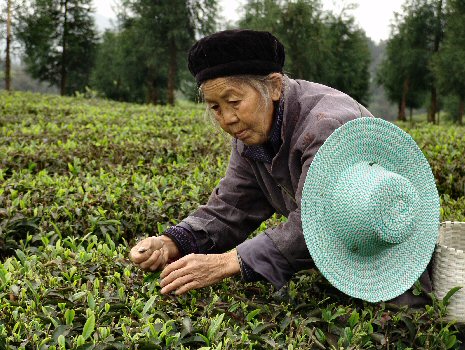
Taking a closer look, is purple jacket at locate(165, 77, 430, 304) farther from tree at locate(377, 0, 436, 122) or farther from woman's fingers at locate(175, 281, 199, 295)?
tree at locate(377, 0, 436, 122)

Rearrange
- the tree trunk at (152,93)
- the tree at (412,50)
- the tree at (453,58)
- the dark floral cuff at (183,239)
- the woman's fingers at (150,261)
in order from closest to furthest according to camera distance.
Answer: the woman's fingers at (150,261)
the dark floral cuff at (183,239)
the tree at (453,58)
the tree at (412,50)
the tree trunk at (152,93)

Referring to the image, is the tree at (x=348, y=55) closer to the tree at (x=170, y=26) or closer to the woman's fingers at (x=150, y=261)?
the tree at (x=170, y=26)

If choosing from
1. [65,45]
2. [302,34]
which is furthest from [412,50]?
[65,45]

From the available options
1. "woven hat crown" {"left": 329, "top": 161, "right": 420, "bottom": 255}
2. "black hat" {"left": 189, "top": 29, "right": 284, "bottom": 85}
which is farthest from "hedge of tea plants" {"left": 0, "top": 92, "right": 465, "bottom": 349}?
"black hat" {"left": 189, "top": 29, "right": 284, "bottom": 85}

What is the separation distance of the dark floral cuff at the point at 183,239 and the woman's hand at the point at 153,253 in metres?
0.02

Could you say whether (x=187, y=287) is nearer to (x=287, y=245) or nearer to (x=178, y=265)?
(x=178, y=265)

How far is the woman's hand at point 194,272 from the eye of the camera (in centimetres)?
230

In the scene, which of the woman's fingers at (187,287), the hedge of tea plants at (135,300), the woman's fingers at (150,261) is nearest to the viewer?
the hedge of tea plants at (135,300)

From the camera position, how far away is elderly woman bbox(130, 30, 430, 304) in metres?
2.32

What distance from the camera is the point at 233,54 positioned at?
2.33 metres

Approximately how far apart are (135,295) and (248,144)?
836mm

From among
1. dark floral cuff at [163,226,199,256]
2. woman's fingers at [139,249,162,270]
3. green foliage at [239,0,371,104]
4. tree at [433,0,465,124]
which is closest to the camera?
woman's fingers at [139,249,162,270]

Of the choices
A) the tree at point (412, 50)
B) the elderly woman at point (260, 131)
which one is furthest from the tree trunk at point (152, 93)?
the elderly woman at point (260, 131)

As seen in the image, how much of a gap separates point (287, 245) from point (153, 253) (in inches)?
24.2
